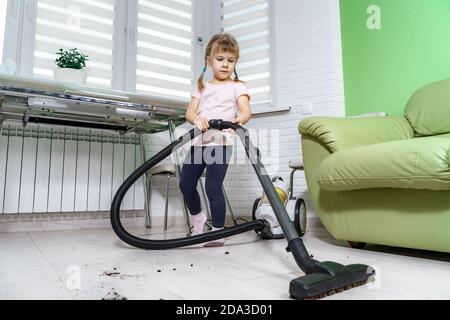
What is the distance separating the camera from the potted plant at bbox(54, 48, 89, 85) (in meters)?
2.14

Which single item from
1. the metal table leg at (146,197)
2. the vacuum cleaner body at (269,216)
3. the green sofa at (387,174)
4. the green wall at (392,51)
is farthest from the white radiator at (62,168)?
the green wall at (392,51)

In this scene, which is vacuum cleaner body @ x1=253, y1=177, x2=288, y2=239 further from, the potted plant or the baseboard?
the potted plant

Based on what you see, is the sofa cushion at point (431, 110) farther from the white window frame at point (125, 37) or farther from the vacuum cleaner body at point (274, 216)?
the white window frame at point (125, 37)

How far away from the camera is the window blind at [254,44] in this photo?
9.04ft

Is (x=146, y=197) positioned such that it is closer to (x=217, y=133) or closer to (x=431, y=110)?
(x=217, y=133)

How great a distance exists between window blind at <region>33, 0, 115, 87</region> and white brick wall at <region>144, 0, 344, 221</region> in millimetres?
726

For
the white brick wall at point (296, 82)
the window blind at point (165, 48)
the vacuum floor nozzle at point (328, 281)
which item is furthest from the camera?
the window blind at point (165, 48)

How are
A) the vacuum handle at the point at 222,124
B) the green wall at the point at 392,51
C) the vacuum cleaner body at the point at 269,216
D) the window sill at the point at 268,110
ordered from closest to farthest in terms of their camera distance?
1. the vacuum handle at the point at 222,124
2. the vacuum cleaner body at the point at 269,216
3. the green wall at the point at 392,51
4. the window sill at the point at 268,110

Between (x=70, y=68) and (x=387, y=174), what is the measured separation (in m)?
1.89

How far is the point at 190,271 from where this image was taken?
113cm

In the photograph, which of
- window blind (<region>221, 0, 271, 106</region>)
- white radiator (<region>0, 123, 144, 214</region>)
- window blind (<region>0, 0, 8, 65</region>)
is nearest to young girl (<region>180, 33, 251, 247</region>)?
white radiator (<region>0, 123, 144, 214</region>)

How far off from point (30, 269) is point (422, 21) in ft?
7.77
